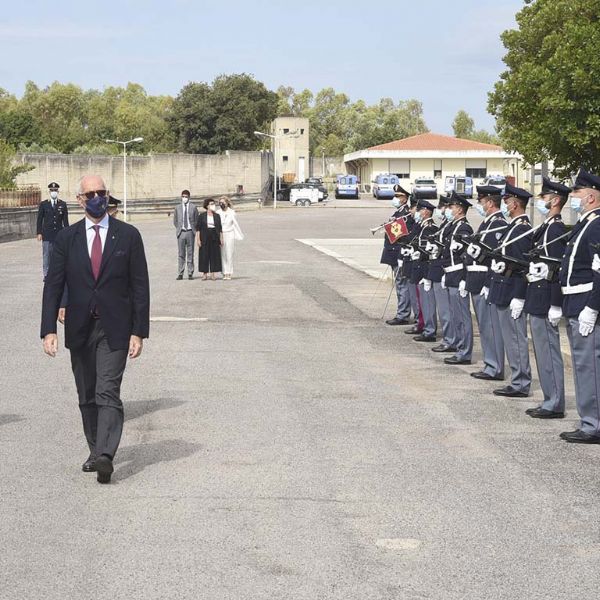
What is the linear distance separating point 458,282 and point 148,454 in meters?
6.19

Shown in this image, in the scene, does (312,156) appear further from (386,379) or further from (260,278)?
(386,379)

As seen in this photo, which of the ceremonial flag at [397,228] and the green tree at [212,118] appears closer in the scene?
the ceremonial flag at [397,228]

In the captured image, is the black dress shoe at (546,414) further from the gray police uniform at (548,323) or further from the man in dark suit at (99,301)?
the man in dark suit at (99,301)

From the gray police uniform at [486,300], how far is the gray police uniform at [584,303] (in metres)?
2.34

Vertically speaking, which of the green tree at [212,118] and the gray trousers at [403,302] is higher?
the green tree at [212,118]

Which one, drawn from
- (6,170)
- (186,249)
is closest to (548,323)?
(186,249)

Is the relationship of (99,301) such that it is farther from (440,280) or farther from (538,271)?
(440,280)

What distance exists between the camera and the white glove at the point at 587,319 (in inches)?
367

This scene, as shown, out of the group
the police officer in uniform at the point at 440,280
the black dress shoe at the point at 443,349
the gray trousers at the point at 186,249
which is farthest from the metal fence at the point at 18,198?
the black dress shoe at the point at 443,349

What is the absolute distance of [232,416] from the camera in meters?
10.1

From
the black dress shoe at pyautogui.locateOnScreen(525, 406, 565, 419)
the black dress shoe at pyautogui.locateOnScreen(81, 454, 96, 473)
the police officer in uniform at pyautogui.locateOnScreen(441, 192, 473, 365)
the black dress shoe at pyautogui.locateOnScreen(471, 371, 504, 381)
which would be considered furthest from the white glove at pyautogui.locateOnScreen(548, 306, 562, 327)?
the black dress shoe at pyautogui.locateOnScreen(81, 454, 96, 473)

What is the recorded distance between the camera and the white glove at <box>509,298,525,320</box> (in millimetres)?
11242

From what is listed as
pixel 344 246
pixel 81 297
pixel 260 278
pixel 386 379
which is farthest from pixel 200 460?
pixel 344 246

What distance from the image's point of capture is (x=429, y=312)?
15.8m
